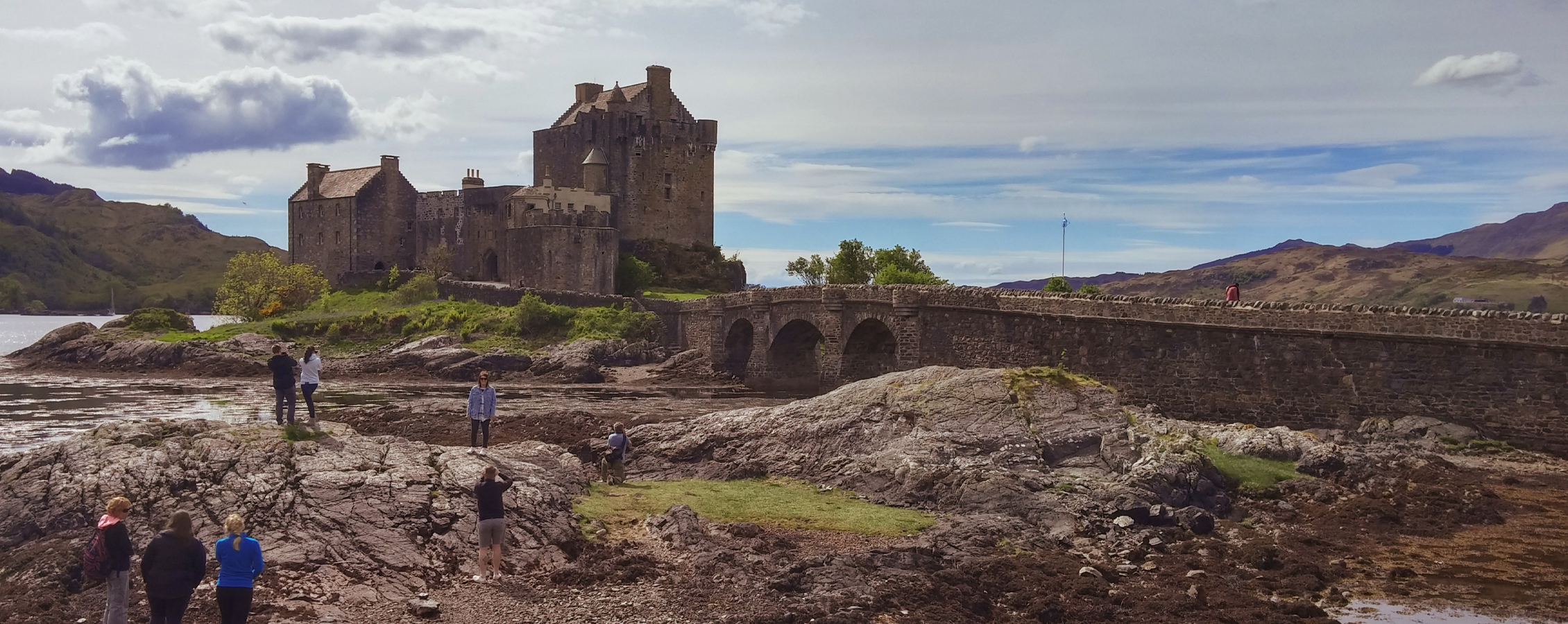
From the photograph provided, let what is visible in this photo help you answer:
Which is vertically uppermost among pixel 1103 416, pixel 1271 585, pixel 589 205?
pixel 589 205

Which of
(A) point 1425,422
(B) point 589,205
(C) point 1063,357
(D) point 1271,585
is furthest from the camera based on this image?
(B) point 589,205

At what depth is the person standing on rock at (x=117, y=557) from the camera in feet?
46.4

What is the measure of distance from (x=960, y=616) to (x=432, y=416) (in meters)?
24.7

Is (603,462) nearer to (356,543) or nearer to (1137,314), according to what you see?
(356,543)

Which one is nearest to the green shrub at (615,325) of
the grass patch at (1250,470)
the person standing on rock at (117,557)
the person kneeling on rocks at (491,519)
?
the grass patch at (1250,470)

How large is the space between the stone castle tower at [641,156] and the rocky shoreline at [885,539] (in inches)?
1983

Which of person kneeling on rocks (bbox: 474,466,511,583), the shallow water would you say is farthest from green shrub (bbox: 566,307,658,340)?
the shallow water

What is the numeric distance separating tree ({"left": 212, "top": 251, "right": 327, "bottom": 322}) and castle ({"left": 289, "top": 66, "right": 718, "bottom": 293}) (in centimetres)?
271

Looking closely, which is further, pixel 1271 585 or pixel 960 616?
pixel 1271 585

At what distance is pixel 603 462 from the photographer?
84.0ft

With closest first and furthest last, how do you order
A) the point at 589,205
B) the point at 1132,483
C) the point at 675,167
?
the point at 1132,483 < the point at 589,205 < the point at 675,167

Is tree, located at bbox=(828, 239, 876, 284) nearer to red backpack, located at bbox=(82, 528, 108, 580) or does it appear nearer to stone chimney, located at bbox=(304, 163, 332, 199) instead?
stone chimney, located at bbox=(304, 163, 332, 199)

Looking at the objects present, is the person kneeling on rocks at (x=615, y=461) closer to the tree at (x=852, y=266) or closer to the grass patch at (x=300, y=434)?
the grass patch at (x=300, y=434)

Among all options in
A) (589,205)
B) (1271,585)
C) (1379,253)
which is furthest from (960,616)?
(1379,253)
